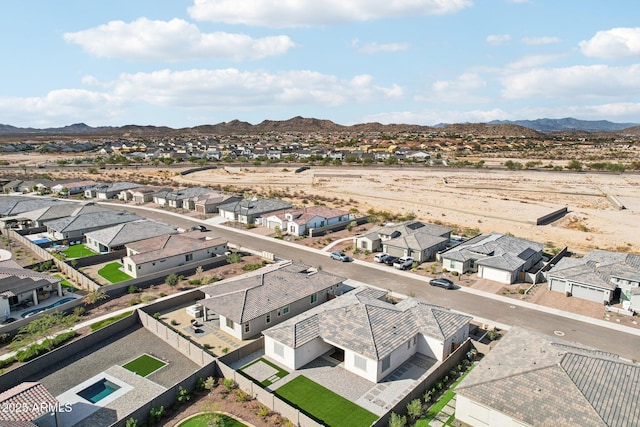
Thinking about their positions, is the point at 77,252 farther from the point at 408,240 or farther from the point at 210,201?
the point at 408,240

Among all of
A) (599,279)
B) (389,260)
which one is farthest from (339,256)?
(599,279)

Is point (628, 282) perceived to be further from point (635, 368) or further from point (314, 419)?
point (314, 419)

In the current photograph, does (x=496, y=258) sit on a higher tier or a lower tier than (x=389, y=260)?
higher

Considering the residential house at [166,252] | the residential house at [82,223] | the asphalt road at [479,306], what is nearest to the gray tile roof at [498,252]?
the asphalt road at [479,306]

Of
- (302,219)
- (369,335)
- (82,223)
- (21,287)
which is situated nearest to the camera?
(369,335)

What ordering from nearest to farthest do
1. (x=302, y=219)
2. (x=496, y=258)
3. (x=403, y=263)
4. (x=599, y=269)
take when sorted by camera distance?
(x=599, y=269) < (x=496, y=258) < (x=403, y=263) < (x=302, y=219)

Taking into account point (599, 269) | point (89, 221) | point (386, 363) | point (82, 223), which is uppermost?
point (89, 221)
